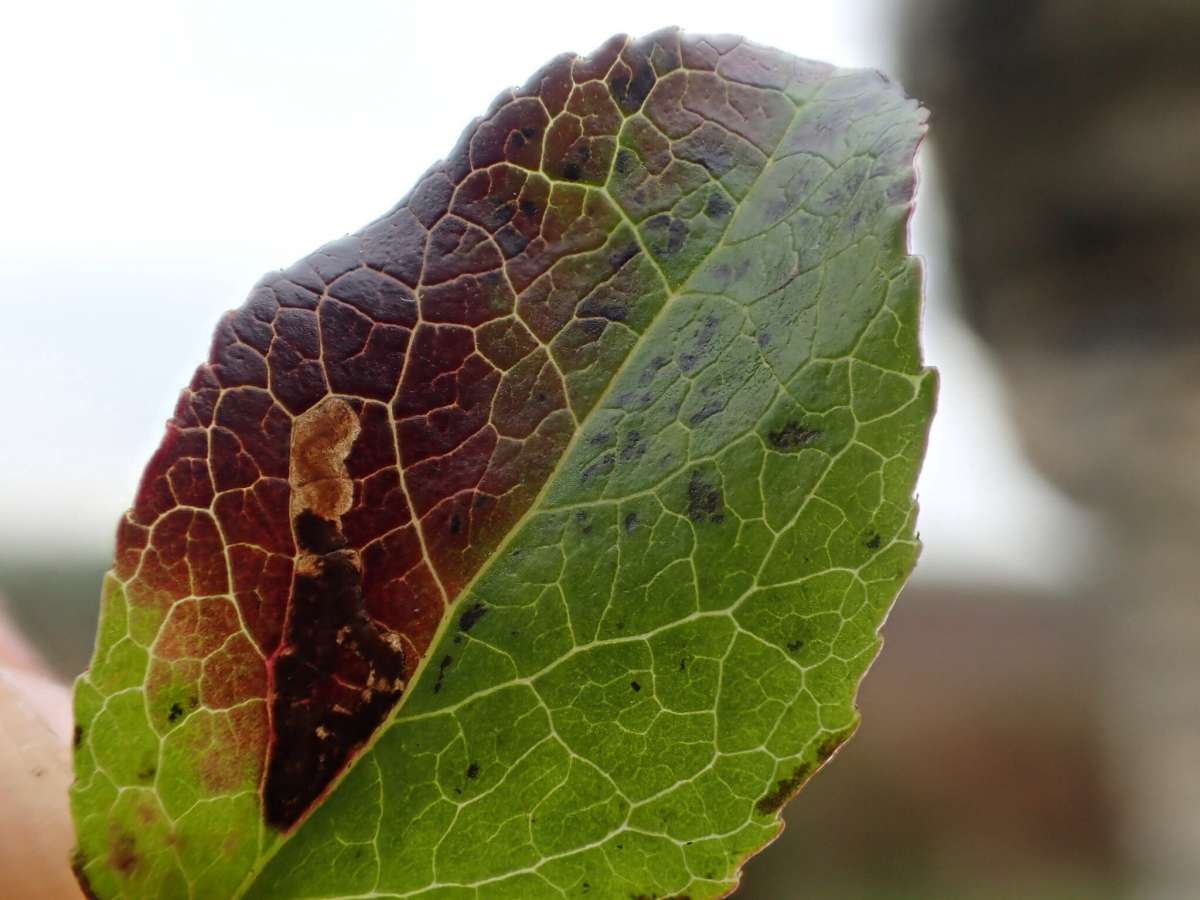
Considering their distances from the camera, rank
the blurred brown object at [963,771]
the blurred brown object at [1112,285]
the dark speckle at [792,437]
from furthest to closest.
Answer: the blurred brown object at [963,771], the blurred brown object at [1112,285], the dark speckle at [792,437]

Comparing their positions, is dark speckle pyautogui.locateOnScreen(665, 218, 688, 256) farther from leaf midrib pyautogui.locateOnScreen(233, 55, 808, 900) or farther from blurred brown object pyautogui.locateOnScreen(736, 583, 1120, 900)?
blurred brown object pyautogui.locateOnScreen(736, 583, 1120, 900)

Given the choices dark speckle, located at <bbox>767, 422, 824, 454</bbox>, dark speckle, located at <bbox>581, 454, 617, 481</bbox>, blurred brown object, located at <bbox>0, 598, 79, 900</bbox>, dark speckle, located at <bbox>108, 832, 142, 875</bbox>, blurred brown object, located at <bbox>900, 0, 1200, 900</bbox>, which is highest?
dark speckle, located at <bbox>581, 454, 617, 481</bbox>

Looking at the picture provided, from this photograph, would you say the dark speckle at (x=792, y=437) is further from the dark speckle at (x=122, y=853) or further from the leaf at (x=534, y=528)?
the dark speckle at (x=122, y=853)

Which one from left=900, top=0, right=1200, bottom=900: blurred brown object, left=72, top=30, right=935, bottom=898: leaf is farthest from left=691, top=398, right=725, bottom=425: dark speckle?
left=900, top=0, right=1200, bottom=900: blurred brown object

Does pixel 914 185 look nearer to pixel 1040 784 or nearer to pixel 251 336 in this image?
pixel 251 336

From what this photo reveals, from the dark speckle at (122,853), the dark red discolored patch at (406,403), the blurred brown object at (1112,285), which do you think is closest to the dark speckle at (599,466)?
the dark red discolored patch at (406,403)

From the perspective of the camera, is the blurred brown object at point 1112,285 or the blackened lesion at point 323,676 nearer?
the blackened lesion at point 323,676

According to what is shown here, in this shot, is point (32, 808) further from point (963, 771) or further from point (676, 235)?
point (963, 771)

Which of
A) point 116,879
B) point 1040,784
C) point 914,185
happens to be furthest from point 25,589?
point 1040,784

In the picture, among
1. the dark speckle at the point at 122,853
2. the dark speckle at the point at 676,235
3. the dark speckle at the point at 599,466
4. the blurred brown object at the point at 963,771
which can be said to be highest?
the dark speckle at the point at 676,235
